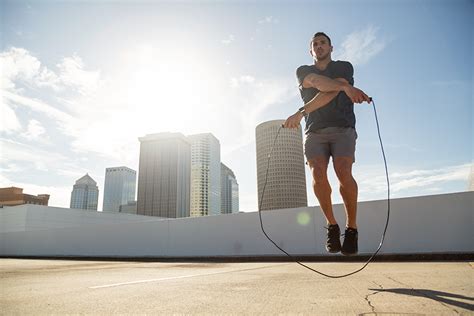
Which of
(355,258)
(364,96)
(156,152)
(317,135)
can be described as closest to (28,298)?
(317,135)

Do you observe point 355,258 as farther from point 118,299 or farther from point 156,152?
point 156,152

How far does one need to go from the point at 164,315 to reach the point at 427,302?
1.24m

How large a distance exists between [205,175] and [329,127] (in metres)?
169

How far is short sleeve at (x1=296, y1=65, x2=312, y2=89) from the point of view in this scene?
3.02 m

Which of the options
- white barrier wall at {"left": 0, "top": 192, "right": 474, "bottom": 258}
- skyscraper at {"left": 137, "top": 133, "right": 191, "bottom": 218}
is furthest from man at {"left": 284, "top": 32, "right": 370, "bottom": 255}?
skyscraper at {"left": 137, "top": 133, "right": 191, "bottom": 218}

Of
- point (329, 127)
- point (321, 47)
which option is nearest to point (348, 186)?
point (329, 127)

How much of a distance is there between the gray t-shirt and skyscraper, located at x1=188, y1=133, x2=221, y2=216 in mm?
160190

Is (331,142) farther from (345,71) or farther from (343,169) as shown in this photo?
(345,71)

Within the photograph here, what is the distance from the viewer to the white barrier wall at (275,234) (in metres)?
9.18

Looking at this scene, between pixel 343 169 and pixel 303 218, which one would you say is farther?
pixel 303 218

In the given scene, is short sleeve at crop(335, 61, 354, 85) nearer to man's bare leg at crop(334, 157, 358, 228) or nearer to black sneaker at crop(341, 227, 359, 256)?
man's bare leg at crop(334, 157, 358, 228)

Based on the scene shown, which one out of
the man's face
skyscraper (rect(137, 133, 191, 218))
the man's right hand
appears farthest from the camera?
skyscraper (rect(137, 133, 191, 218))

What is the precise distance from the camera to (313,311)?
4.46 ft

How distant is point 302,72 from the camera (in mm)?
3041
